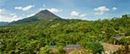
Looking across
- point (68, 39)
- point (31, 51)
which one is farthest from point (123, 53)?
point (68, 39)

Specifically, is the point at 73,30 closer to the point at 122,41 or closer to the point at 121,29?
the point at 121,29

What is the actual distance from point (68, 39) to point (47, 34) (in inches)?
1021

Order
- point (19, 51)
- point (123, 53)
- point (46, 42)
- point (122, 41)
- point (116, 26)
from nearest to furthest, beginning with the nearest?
point (123, 53) < point (122, 41) < point (19, 51) < point (46, 42) < point (116, 26)

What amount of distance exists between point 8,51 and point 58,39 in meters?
25.0

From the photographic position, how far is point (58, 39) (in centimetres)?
9581

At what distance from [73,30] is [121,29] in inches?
838

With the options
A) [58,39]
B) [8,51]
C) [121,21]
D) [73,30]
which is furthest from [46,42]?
[121,21]

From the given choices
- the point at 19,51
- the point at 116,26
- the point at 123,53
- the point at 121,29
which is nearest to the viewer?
the point at 123,53

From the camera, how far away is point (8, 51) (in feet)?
243

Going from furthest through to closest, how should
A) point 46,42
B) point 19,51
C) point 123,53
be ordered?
point 46,42, point 19,51, point 123,53

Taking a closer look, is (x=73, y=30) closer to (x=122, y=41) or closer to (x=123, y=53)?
(x=122, y=41)

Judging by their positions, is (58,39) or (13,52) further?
(58,39)

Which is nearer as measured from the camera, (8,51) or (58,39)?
(8,51)

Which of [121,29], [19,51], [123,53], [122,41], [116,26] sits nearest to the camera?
[123,53]
